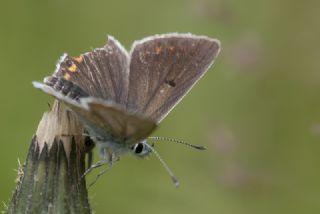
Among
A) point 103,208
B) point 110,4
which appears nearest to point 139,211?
point 103,208

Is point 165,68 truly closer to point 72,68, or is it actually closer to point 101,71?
point 101,71

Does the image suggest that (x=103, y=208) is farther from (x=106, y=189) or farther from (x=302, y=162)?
(x=302, y=162)

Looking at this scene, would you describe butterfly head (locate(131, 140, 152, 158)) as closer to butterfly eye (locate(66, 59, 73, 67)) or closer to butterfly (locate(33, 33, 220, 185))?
butterfly (locate(33, 33, 220, 185))

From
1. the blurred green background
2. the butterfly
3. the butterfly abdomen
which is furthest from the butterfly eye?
the blurred green background

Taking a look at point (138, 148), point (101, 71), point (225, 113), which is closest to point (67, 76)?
point (101, 71)

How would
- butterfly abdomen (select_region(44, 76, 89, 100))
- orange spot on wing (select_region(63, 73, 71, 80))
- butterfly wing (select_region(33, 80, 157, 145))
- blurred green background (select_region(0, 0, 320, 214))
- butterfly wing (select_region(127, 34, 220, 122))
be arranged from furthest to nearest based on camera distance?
blurred green background (select_region(0, 0, 320, 214))
butterfly wing (select_region(127, 34, 220, 122))
orange spot on wing (select_region(63, 73, 71, 80))
butterfly abdomen (select_region(44, 76, 89, 100))
butterfly wing (select_region(33, 80, 157, 145))

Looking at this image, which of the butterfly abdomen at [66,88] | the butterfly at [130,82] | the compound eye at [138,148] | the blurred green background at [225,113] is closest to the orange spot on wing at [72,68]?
the butterfly at [130,82]
